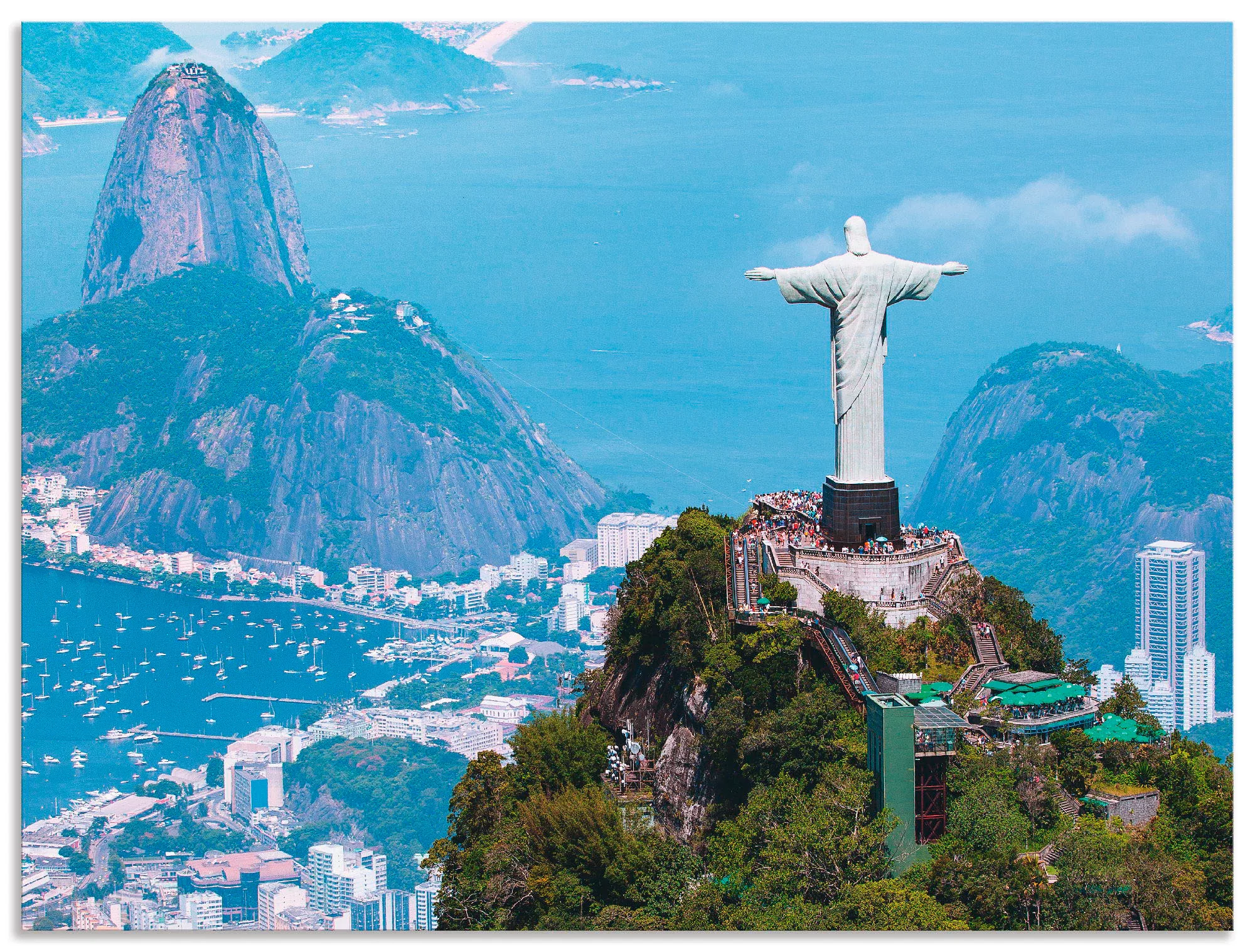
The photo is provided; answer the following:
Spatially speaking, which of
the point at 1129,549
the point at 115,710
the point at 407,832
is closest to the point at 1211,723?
the point at 1129,549

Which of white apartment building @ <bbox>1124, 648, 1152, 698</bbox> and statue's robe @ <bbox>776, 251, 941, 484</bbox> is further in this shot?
white apartment building @ <bbox>1124, 648, 1152, 698</bbox>

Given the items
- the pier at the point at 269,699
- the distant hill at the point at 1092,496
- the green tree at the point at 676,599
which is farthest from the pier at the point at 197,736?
the green tree at the point at 676,599

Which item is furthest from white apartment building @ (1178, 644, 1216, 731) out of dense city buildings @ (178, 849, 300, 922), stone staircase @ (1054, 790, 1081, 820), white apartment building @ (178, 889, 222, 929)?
stone staircase @ (1054, 790, 1081, 820)

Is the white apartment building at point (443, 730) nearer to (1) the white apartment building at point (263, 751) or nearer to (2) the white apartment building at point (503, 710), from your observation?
(2) the white apartment building at point (503, 710)

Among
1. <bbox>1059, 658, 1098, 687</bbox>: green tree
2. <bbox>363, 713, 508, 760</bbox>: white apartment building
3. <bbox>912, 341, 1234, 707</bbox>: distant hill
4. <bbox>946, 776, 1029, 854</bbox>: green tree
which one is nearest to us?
<bbox>946, 776, 1029, 854</bbox>: green tree

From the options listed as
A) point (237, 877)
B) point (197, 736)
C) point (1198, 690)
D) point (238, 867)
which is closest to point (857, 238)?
point (237, 877)

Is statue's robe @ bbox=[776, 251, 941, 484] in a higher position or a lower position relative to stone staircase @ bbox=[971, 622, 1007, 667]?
higher

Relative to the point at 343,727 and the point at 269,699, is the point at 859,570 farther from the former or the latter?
the point at 269,699

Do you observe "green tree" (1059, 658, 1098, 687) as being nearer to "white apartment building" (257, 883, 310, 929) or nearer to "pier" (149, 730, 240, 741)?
"white apartment building" (257, 883, 310, 929)
